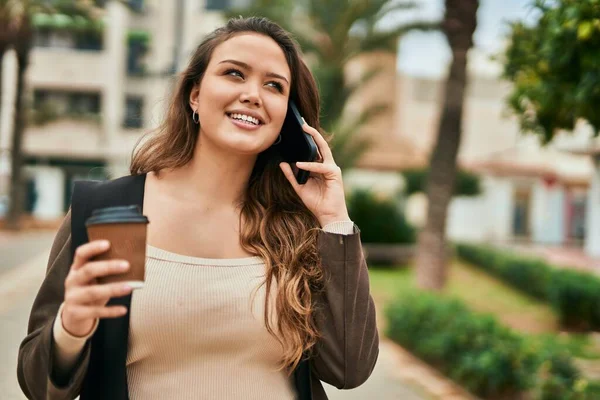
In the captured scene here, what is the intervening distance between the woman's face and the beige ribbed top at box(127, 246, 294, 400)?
14.1 inches

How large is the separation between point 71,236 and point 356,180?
2914 cm

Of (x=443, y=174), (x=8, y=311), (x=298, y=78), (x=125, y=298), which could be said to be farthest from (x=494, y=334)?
(x=8, y=311)

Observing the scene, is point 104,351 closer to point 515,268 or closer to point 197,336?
point 197,336

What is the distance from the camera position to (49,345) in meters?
1.50

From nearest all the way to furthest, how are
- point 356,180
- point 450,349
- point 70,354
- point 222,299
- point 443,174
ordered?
point 70,354, point 222,299, point 450,349, point 443,174, point 356,180

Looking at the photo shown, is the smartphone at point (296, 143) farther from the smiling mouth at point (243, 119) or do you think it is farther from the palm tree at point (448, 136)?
the palm tree at point (448, 136)


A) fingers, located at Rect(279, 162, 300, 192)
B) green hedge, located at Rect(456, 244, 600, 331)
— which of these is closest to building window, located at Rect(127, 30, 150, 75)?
green hedge, located at Rect(456, 244, 600, 331)

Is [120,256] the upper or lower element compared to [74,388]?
upper

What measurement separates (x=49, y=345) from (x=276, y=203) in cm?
83

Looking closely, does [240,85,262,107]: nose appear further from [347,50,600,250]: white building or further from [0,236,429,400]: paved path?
[347,50,600,250]: white building

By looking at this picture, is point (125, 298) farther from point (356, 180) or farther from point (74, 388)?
point (356, 180)

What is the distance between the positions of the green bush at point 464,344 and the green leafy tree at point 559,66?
174 cm

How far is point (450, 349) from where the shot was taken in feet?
20.5

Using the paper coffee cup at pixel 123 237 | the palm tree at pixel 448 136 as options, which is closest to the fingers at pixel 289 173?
the paper coffee cup at pixel 123 237
